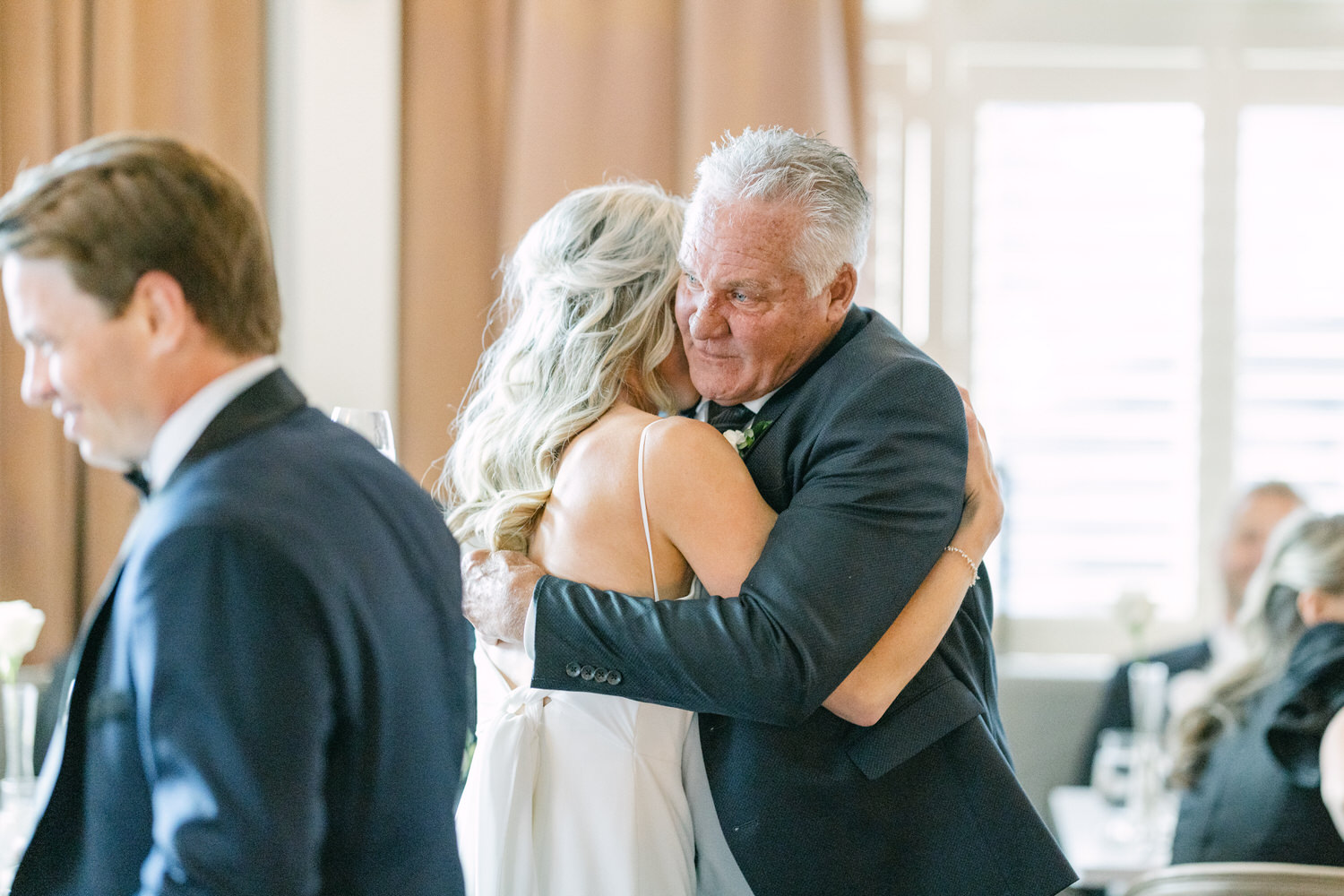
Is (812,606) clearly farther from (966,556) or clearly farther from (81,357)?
(81,357)

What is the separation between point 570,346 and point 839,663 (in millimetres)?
524

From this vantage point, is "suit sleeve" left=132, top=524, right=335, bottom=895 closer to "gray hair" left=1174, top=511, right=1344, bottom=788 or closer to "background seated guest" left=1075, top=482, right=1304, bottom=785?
"gray hair" left=1174, top=511, right=1344, bottom=788

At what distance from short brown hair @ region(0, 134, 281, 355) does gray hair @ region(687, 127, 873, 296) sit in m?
0.67

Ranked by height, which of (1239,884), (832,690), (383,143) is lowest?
(1239,884)

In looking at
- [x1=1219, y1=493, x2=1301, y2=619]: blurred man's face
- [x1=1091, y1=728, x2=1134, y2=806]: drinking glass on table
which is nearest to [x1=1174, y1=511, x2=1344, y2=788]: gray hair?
[x1=1091, y1=728, x2=1134, y2=806]: drinking glass on table

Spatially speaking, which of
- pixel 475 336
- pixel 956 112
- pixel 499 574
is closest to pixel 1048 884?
pixel 499 574

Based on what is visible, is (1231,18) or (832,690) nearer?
(832,690)

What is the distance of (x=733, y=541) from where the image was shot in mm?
1386

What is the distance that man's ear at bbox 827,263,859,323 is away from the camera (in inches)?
59.4

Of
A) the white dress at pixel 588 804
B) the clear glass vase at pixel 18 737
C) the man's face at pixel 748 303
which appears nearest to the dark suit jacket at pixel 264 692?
the white dress at pixel 588 804

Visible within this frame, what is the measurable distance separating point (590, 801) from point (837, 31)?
2.61m

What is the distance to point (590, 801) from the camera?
58.5 inches

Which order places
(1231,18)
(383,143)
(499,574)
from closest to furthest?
(499,574) → (383,143) → (1231,18)

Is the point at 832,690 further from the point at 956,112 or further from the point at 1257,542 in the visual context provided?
the point at 956,112
